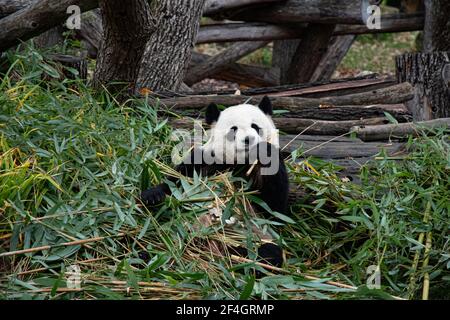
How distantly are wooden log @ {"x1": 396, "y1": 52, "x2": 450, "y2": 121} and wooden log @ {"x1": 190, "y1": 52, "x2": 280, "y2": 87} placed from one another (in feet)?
7.93

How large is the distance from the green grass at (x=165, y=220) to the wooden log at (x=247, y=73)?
3953mm

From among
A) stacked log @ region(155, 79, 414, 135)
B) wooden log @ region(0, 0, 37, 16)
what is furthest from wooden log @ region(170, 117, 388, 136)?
wooden log @ region(0, 0, 37, 16)

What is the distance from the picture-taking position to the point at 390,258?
12.8 feet

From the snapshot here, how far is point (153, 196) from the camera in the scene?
3.89m

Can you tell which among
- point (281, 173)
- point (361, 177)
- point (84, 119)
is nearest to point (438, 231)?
point (361, 177)

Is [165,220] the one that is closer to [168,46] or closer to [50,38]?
[168,46]

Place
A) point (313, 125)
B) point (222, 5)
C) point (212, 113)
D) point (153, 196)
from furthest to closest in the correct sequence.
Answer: point (222, 5)
point (313, 125)
point (212, 113)
point (153, 196)

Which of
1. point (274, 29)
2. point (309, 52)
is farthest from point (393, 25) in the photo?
point (274, 29)

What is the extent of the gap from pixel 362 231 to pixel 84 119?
1773mm

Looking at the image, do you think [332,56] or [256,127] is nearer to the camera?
[256,127]

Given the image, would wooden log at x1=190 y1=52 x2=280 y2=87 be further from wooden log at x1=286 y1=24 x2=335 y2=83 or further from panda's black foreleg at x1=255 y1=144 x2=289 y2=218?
panda's black foreleg at x1=255 y1=144 x2=289 y2=218

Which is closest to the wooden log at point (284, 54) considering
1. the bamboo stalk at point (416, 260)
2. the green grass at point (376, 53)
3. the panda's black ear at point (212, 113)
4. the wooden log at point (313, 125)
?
the green grass at point (376, 53)

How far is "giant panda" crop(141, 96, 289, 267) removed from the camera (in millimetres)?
3947

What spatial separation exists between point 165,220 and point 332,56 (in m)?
5.18
